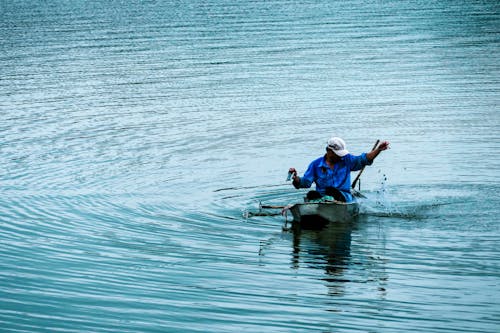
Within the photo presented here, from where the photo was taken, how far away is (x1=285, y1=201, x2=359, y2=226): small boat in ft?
59.7

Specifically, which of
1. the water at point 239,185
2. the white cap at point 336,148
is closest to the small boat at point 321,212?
the water at point 239,185

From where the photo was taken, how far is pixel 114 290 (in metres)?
14.9

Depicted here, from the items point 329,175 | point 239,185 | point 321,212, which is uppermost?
point 239,185

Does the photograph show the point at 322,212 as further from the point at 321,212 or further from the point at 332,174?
the point at 332,174

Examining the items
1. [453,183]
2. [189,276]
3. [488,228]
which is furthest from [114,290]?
[453,183]

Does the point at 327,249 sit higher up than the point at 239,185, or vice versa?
the point at 239,185

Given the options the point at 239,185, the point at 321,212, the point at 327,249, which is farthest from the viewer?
the point at 239,185

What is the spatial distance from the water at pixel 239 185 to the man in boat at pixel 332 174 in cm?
71

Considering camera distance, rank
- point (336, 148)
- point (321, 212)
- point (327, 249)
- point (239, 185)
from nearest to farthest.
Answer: point (327, 249)
point (336, 148)
point (321, 212)
point (239, 185)

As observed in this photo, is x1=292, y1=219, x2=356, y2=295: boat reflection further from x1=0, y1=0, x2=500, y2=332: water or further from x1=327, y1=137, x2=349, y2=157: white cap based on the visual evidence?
x1=327, y1=137, x2=349, y2=157: white cap

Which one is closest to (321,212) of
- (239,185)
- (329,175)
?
(329,175)

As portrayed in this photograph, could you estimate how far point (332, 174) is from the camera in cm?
1844

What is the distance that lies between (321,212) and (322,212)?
0.06 feet

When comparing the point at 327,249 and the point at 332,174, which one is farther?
the point at 332,174
